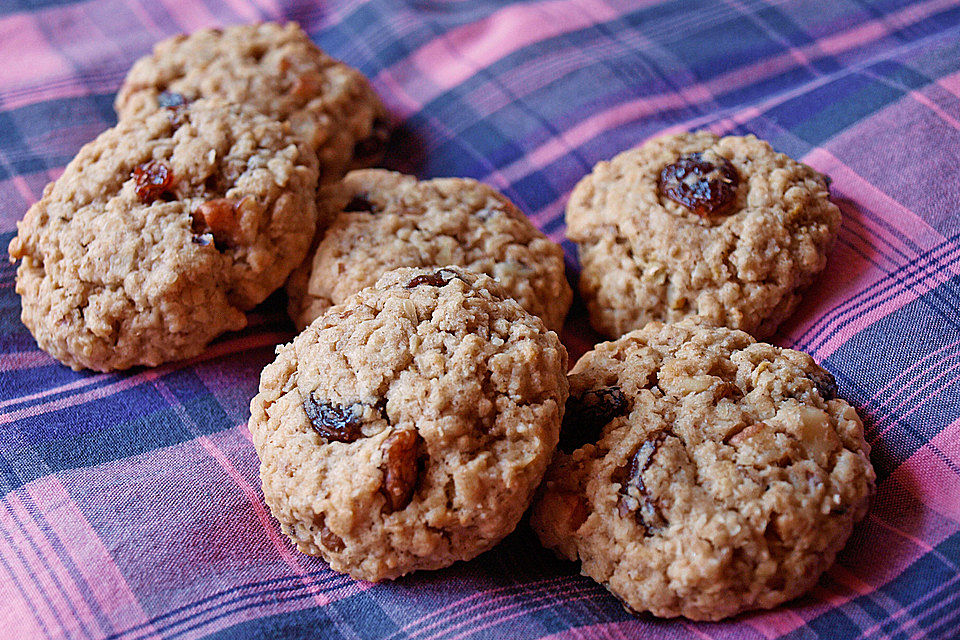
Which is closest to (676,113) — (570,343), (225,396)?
(570,343)

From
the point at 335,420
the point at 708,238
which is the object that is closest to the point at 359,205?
the point at 335,420

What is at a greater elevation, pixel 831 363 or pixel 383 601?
pixel 831 363

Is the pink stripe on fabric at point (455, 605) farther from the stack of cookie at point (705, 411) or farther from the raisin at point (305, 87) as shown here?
the raisin at point (305, 87)

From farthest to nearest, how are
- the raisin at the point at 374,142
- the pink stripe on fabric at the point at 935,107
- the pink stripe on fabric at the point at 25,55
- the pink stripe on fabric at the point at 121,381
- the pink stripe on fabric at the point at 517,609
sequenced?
the pink stripe on fabric at the point at 25,55 → the raisin at the point at 374,142 → the pink stripe on fabric at the point at 935,107 → the pink stripe on fabric at the point at 121,381 → the pink stripe on fabric at the point at 517,609

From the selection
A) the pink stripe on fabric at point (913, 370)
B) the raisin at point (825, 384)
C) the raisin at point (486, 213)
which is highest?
the raisin at point (486, 213)

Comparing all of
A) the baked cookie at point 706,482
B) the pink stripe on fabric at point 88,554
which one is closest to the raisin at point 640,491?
the baked cookie at point 706,482

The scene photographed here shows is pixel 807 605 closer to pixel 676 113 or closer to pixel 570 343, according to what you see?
pixel 570 343

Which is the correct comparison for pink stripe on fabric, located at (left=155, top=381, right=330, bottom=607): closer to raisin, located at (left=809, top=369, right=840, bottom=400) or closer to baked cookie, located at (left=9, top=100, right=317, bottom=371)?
baked cookie, located at (left=9, top=100, right=317, bottom=371)
